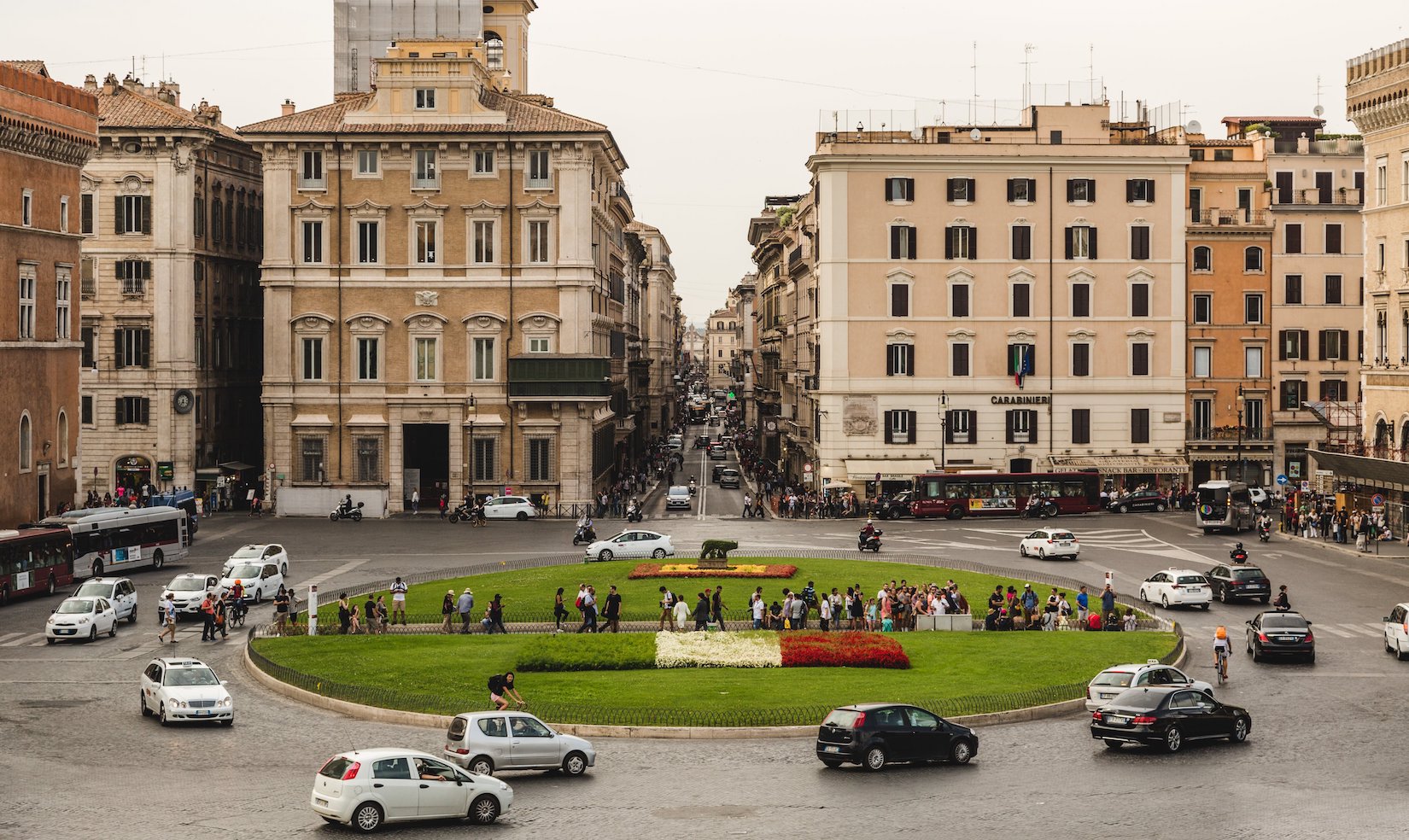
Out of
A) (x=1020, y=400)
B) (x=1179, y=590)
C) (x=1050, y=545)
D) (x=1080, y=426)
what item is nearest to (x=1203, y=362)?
(x=1080, y=426)

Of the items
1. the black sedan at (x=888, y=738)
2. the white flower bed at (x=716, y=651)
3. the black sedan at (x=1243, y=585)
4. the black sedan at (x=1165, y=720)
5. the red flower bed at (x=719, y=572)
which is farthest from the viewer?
the red flower bed at (x=719, y=572)

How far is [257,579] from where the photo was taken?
56781mm

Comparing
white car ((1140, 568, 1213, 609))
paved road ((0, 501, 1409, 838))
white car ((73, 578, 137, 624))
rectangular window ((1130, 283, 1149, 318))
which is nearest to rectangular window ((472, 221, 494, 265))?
rectangular window ((1130, 283, 1149, 318))

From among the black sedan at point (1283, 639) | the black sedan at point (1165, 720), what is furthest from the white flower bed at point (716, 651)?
the black sedan at point (1283, 639)

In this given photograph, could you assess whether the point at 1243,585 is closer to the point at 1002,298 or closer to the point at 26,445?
the point at 1002,298

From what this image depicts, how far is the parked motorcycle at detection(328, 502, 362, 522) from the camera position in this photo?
83562 millimetres

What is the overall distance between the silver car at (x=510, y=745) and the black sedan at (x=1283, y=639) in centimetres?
2072

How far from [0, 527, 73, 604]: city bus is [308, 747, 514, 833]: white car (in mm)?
32249

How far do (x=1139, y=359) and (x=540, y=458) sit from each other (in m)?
33.1

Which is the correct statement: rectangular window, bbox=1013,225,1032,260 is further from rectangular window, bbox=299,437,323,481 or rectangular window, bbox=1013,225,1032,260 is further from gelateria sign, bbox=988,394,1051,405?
rectangular window, bbox=299,437,323,481

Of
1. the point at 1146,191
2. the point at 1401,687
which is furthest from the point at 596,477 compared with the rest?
the point at 1401,687

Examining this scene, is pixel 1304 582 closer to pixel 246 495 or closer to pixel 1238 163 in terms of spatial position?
pixel 1238 163

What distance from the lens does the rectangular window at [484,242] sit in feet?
283

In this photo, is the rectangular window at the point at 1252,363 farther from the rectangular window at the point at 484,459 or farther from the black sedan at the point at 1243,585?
the rectangular window at the point at 484,459
